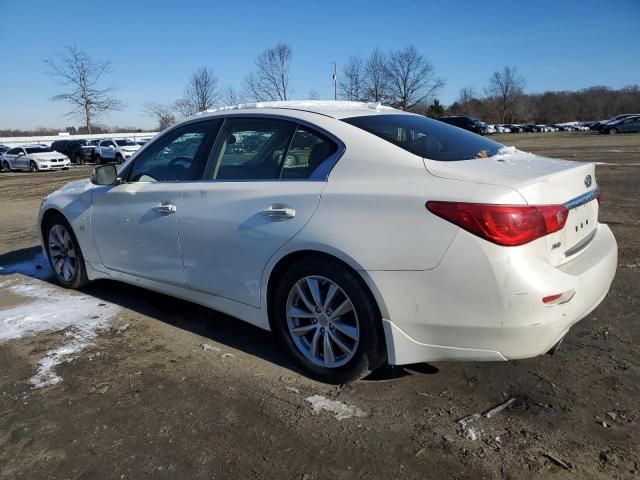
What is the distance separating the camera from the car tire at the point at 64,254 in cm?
480

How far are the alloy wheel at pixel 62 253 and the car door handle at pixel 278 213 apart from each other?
2.63 metres

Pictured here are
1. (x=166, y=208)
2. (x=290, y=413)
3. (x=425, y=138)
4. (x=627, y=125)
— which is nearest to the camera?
(x=290, y=413)

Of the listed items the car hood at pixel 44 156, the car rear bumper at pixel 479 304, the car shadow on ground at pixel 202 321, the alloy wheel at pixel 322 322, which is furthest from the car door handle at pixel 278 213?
the car hood at pixel 44 156

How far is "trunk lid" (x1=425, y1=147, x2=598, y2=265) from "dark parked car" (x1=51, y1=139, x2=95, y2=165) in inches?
1378

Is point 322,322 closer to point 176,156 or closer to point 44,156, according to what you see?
point 176,156

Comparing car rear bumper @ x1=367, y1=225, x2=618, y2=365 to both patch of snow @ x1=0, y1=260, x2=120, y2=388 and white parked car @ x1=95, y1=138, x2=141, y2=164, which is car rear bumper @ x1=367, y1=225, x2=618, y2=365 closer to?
patch of snow @ x1=0, y1=260, x2=120, y2=388

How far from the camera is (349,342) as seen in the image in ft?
9.63

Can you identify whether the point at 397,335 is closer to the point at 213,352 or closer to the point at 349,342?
the point at 349,342

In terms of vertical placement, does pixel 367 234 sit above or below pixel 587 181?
below

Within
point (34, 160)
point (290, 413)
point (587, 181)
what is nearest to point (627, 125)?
point (34, 160)

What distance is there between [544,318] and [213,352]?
2142mm

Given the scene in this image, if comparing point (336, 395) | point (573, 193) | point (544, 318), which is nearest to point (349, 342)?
point (336, 395)

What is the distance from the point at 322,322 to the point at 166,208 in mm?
1497

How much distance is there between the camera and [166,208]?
371 centimetres
